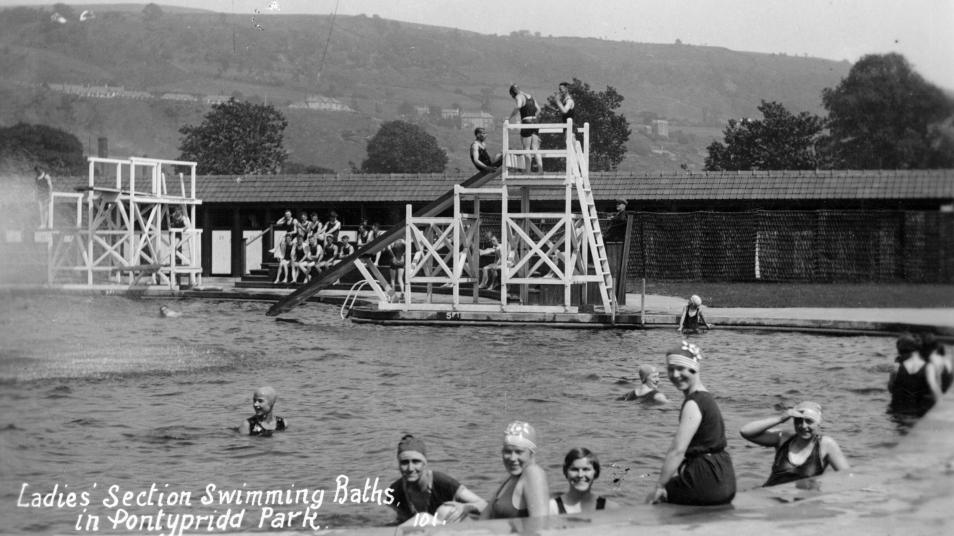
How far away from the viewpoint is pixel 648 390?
15625mm

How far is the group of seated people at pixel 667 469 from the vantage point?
7941 mm

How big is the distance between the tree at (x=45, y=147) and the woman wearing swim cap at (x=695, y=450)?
1295 cm

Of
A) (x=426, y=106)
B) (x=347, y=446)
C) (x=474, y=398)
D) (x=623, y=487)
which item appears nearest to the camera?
(x=623, y=487)

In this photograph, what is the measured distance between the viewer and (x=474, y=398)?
16.1 m

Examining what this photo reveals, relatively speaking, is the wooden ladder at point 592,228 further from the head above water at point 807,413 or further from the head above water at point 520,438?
the head above water at point 520,438

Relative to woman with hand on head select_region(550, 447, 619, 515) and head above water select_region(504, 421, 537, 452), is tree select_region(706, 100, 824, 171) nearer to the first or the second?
woman with hand on head select_region(550, 447, 619, 515)

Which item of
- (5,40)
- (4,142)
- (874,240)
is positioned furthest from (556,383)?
(874,240)

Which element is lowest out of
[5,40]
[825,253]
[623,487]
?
[623,487]

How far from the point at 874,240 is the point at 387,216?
14.1m

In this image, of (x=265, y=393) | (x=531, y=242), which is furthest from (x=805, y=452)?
(x=531, y=242)

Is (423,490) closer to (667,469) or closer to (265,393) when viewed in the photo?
(667,469)

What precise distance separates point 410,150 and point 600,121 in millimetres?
6522

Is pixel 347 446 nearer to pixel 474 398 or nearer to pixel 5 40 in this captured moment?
pixel 474 398

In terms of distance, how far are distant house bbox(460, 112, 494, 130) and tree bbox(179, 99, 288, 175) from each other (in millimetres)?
5526
